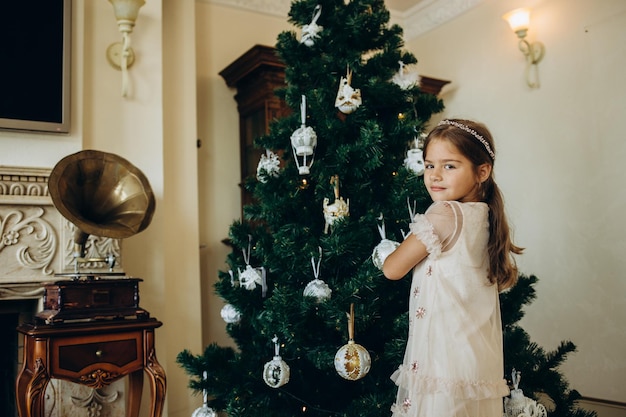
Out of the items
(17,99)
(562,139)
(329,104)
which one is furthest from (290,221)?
(562,139)

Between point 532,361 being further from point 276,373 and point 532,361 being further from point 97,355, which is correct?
point 97,355

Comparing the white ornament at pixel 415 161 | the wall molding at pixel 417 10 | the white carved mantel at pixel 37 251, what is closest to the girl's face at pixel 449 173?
the white ornament at pixel 415 161

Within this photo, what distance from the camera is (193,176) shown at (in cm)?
342

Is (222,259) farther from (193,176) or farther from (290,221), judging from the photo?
(290,221)

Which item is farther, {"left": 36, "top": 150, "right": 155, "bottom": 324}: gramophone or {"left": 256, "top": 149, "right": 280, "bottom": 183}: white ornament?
{"left": 36, "top": 150, "right": 155, "bottom": 324}: gramophone

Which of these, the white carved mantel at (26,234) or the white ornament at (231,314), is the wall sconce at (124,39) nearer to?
the white carved mantel at (26,234)

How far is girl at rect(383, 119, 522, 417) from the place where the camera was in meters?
1.50

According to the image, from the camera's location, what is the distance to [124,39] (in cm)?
289

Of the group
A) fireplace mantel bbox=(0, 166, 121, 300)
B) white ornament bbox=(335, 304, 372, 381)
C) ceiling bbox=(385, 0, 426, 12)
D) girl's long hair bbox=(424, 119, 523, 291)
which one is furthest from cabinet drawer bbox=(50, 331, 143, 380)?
ceiling bbox=(385, 0, 426, 12)

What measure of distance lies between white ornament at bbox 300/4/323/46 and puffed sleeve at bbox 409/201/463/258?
0.80 m

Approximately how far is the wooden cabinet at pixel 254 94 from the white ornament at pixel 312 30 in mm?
1436

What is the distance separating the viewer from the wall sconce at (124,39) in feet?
9.31

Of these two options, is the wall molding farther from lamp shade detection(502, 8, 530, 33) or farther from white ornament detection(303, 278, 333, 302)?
white ornament detection(303, 278, 333, 302)

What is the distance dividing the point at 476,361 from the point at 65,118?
2.13m
